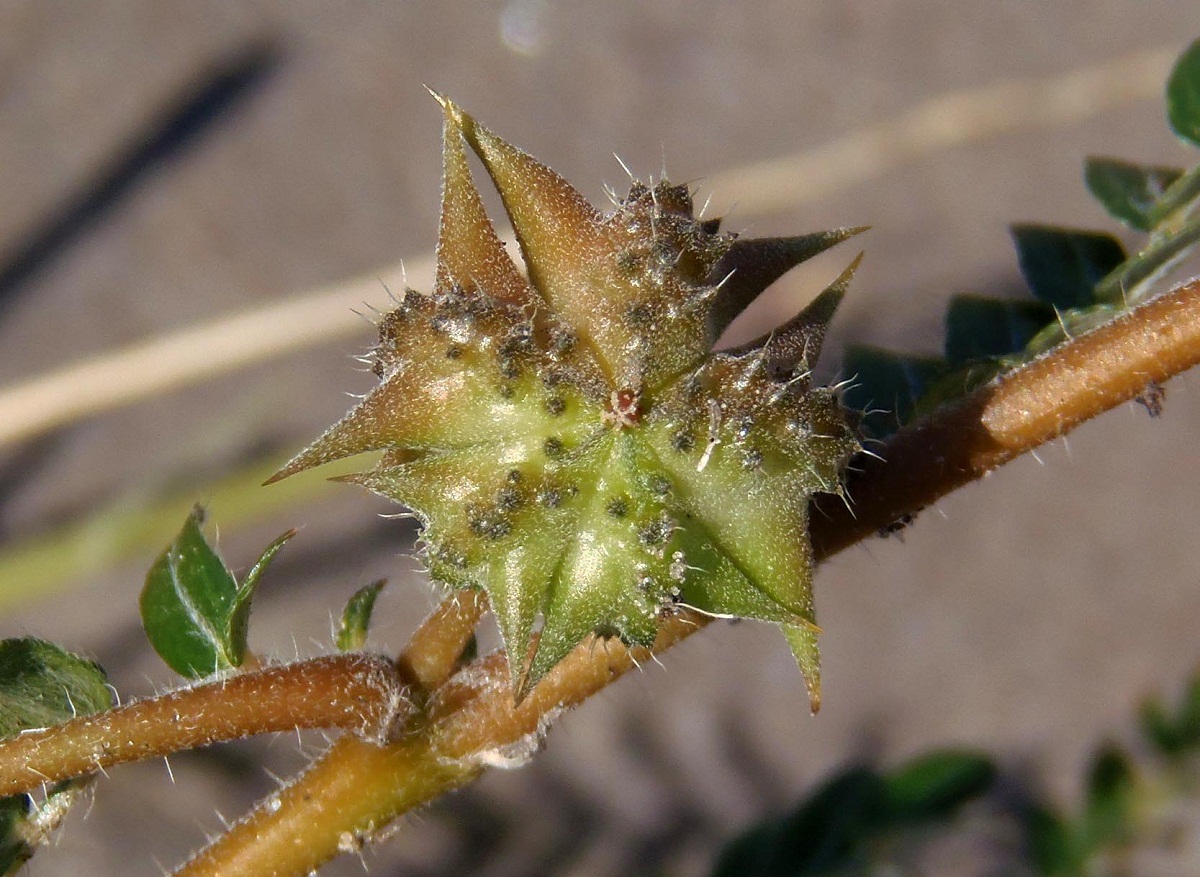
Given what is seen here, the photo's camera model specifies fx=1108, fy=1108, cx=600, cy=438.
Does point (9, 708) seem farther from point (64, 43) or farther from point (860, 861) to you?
point (64, 43)

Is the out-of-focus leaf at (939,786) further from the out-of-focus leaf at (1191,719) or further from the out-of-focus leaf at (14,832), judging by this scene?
the out-of-focus leaf at (14,832)

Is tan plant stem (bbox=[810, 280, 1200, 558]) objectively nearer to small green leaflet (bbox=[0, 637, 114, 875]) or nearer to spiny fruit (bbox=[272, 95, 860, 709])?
spiny fruit (bbox=[272, 95, 860, 709])

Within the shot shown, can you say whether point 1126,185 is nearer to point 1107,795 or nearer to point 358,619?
point 358,619

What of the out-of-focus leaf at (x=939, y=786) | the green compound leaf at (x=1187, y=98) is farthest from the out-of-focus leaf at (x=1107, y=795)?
the green compound leaf at (x=1187, y=98)

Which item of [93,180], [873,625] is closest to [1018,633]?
[873,625]

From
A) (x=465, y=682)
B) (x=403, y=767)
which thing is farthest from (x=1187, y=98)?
(x=403, y=767)

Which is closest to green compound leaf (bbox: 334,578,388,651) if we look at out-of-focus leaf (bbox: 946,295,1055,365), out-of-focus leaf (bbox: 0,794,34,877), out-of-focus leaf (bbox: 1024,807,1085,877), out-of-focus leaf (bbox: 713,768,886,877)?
out-of-focus leaf (bbox: 0,794,34,877)
